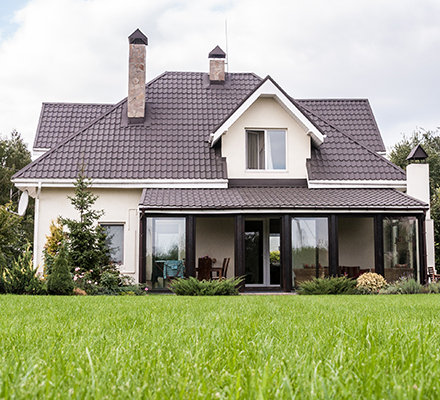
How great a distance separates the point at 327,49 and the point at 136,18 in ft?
39.8

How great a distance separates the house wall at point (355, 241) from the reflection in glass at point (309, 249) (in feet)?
7.70

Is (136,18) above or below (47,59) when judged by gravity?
below

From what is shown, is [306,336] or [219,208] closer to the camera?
[306,336]

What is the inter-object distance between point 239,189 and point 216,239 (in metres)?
2.06

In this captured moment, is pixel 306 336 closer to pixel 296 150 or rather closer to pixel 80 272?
pixel 80 272

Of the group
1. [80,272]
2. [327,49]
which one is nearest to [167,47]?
[327,49]

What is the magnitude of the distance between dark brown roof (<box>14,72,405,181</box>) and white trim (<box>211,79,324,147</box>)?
382mm

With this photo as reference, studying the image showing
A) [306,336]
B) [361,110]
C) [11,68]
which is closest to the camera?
[306,336]

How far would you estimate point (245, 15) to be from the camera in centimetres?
2816

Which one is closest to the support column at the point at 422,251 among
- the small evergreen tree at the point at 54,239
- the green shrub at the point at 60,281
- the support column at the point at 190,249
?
the support column at the point at 190,249

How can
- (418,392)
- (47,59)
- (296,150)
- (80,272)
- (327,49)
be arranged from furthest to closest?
(47,59) → (327,49) → (296,150) → (80,272) → (418,392)

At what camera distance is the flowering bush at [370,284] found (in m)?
15.1

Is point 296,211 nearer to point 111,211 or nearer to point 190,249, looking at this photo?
point 190,249

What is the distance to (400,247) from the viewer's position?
17047mm
